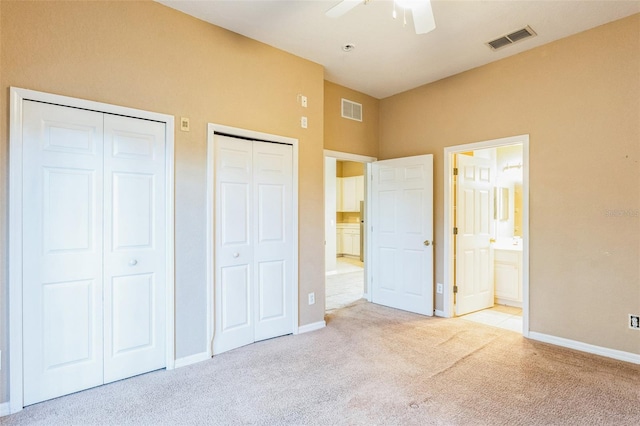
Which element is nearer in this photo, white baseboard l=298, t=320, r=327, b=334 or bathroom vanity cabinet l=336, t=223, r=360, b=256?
white baseboard l=298, t=320, r=327, b=334

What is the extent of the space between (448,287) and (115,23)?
427cm

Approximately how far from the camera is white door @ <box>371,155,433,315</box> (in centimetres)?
420

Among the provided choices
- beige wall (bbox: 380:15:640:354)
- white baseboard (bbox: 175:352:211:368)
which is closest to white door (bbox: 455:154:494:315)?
beige wall (bbox: 380:15:640:354)

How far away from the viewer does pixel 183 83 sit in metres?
2.80

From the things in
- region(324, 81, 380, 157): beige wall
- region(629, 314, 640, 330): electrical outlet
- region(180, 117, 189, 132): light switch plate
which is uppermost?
region(324, 81, 380, 157): beige wall

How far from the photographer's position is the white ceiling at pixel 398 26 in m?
2.66

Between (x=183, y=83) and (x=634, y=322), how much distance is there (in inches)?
173

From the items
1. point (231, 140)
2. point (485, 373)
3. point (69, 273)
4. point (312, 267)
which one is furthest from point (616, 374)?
point (69, 273)

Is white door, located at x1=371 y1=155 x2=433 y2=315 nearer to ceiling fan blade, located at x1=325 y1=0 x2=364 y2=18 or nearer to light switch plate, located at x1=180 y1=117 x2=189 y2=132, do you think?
ceiling fan blade, located at x1=325 y1=0 x2=364 y2=18

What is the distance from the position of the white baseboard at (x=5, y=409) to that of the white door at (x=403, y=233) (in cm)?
389

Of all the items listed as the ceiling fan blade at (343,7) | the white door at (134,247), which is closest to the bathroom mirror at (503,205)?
the ceiling fan blade at (343,7)

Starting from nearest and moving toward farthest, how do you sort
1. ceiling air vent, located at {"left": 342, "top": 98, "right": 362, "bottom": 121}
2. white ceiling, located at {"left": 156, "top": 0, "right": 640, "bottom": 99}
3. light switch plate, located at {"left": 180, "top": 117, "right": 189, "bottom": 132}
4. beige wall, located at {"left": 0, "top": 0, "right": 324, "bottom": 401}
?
→ beige wall, located at {"left": 0, "top": 0, "right": 324, "bottom": 401}
white ceiling, located at {"left": 156, "top": 0, "right": 640, "bottom": 99}
light switch plate, located at {"left": 180, "top": 117, "right": 189, "bottom": 132}
ceiling air vent, located at {"left": 342, "top": 98, "right": 362, "bottom": 121}

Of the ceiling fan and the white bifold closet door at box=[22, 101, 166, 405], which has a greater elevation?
the ceiling fan

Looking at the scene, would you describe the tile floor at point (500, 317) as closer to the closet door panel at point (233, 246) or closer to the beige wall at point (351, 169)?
the closet door panel at point (233, 246)
